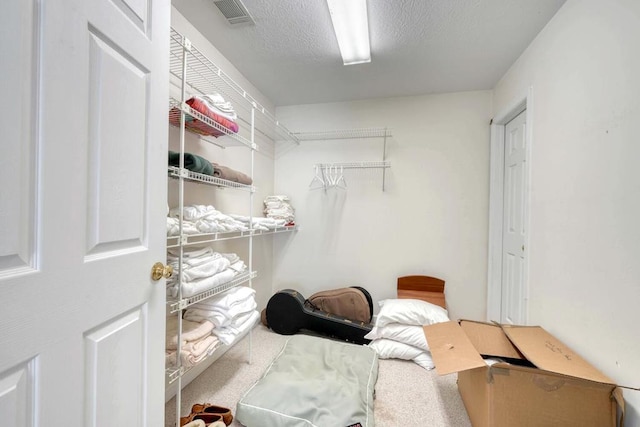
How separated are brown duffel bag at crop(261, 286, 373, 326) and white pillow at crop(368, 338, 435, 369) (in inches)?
14.5

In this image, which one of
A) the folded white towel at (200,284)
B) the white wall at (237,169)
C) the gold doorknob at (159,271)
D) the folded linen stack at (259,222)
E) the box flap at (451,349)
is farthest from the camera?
the folded linen stack at (259,222)

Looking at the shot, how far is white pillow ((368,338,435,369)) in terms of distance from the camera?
2.01 meters

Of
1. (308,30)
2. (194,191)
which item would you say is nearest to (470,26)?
(308,30)

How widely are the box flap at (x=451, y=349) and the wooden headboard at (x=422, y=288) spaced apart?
958mm

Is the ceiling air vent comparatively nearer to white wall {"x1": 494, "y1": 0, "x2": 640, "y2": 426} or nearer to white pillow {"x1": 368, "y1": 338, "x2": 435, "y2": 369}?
white wall {"x1": 494, "y1": 0, "x2": 640, "y2": 426}

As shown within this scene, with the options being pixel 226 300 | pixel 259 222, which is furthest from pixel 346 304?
pixel 226 300

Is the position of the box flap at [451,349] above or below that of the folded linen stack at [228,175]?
below

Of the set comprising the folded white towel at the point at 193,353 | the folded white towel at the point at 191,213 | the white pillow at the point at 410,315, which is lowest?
the white pillow at the point at 410,315

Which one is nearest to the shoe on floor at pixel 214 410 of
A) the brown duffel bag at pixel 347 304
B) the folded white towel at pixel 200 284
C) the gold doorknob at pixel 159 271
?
the folded white towel at pixel 200 284

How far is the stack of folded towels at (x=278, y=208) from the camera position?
2.73 m

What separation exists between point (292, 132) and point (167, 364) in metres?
2.46

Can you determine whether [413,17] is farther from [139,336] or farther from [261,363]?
[261,363]

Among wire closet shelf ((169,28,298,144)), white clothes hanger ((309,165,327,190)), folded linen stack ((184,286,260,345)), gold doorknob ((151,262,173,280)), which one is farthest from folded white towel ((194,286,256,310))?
white clothes hanger ((309,165,327,190))

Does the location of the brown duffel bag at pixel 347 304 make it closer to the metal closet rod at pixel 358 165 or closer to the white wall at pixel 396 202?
the white wall at pixel 396 202
